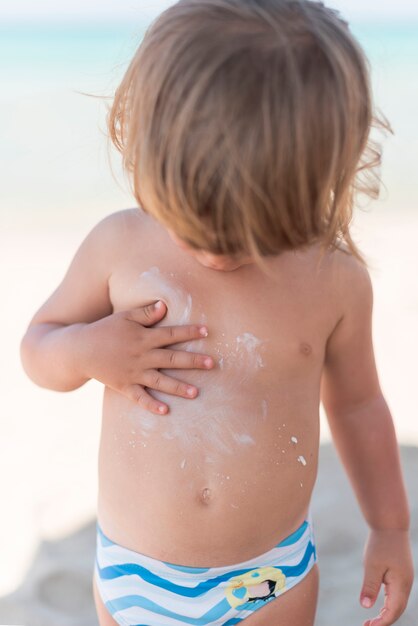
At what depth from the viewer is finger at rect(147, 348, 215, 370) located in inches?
65.1

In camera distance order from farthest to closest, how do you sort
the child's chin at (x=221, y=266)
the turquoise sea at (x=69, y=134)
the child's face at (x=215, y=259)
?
the turquoise sea at (x=69, y=134), the child's chin at (x=221, y=266), the child's face at (x=215, y=259)

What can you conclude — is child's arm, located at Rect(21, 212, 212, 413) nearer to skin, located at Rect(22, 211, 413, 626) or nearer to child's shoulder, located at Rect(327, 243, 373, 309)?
skin, located at Rect(22, 211, 413, 626)

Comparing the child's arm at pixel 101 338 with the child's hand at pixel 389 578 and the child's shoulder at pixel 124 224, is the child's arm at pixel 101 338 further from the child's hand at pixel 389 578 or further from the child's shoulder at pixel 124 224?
the child's hand at pixel 389 578

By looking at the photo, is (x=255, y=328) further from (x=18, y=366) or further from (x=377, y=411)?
(x=18, y=366)

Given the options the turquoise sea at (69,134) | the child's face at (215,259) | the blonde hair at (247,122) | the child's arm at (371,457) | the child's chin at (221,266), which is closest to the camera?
the blonde hair at (247,122)

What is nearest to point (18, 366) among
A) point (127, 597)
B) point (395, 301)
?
point (395, 301)

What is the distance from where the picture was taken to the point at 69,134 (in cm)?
816

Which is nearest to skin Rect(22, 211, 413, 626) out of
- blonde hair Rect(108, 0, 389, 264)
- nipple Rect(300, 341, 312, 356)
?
nipple Rect(300, 341, 312, 356)

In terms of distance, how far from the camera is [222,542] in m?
1.69

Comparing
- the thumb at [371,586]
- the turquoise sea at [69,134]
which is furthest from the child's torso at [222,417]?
the turquoise sea at [69,134]

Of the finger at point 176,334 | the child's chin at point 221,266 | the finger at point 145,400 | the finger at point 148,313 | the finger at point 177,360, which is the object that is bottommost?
the finger at point 145,400

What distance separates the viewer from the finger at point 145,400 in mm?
1657

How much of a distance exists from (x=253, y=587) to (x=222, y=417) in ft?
1.19

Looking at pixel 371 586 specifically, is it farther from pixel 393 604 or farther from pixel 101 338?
pixel 101 338
